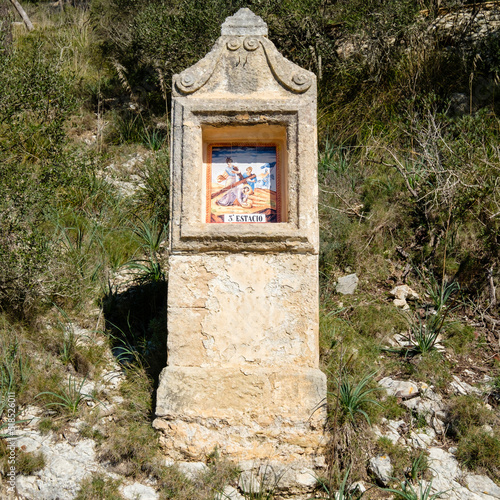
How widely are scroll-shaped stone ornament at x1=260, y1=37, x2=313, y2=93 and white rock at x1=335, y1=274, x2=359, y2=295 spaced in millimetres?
1991

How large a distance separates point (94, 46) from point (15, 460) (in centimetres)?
788

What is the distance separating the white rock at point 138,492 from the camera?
10.7ft

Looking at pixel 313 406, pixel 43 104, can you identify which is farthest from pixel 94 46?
pixel 313 406

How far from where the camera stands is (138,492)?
3281 millimetres

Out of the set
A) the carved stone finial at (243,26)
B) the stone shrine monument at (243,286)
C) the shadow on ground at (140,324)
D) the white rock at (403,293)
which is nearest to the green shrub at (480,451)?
the stone shrine monument at (243,286)

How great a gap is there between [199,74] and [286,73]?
0.55 meters

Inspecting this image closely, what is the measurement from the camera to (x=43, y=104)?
5.98m

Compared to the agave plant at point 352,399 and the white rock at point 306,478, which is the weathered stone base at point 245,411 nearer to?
the white rock at point 306,478

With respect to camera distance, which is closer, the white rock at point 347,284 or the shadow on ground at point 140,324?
the shadow on ground at point 140,324

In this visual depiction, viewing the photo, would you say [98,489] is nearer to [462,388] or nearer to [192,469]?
[192,469]

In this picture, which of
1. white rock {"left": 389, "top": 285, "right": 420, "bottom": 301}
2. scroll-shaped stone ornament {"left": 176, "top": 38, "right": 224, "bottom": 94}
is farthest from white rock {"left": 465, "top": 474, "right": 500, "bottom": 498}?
scroll-shaped stone ornament {"left": 176, "top": 38, "right": 224, "bottom": 94}

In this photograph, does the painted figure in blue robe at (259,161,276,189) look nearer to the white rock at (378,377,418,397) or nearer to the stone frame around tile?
the stone frame around tile

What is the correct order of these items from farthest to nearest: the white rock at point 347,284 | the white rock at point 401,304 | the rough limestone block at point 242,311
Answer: the white rock at point 347,284 → the white rock at point 401,304 → the rough limestone block at point 242,311

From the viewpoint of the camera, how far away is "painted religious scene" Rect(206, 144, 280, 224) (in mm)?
3697
